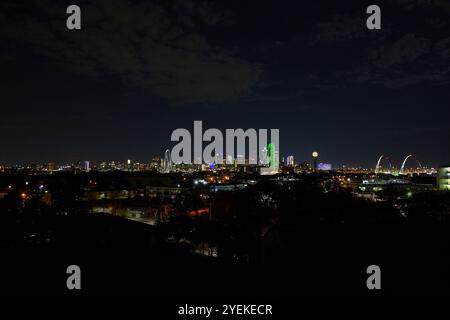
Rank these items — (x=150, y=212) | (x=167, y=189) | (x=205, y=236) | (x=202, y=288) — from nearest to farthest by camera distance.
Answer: (x=202, y=288)
(x=205, y=236)
(x=150, y=212)
(x=167, y=189)

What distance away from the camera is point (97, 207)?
106 ft

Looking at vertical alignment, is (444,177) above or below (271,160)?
below

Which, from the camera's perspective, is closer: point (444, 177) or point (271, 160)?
point (444, 177)

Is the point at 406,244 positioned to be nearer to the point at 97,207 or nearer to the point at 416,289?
the point at 416,289

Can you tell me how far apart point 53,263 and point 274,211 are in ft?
60.4

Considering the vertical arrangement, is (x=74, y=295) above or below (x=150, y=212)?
above

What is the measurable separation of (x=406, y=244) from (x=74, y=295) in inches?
327

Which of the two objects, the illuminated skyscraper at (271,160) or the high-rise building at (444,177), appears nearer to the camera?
the high-rise building at (444,177)

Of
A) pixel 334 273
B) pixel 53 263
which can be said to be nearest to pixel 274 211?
pixel 334 273

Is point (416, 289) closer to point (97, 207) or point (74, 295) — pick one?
point (74, 295)

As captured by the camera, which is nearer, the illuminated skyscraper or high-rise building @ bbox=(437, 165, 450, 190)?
high-rise building @ bbox=(437, 165, 450, 190)
